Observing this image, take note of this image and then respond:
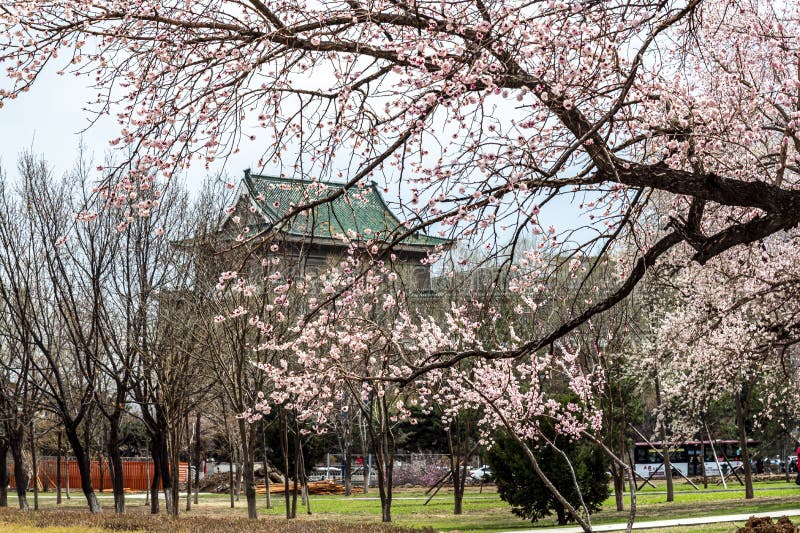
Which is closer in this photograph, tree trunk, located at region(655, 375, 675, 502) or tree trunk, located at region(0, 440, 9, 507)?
tree trunk, located at region(655, 375, 675, 502)

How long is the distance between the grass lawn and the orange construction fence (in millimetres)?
7343

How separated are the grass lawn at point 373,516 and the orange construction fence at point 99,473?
7343mm

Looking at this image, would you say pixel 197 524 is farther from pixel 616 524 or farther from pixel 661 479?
pixel 661 479

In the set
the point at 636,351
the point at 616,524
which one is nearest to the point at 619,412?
the point at 636,351

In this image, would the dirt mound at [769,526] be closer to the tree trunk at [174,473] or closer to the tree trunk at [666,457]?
the tree trunk at [174,473]

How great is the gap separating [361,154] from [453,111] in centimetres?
83

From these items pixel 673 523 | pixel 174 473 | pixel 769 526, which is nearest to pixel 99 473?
pixel 174 473

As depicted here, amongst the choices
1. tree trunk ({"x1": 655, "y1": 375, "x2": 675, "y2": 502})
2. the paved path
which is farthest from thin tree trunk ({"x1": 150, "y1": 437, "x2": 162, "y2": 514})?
tree trunk ({"x1": 655, "y1": 375, "x2": 675, "y2": 502})

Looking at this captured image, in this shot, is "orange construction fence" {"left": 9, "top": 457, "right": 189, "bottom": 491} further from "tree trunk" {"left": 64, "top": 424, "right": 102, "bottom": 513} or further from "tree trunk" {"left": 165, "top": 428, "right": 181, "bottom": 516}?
"tree trunk" {"left": 64, "top": 424, "right": 102, "bottom": 513}

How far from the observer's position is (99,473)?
42.4m

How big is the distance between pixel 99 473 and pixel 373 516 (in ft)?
82.9

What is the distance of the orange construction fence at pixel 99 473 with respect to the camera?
1624 inches

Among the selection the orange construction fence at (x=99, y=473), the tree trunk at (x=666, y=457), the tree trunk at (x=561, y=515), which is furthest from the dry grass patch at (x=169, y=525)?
the orange construction fence at (x=99, y=473)

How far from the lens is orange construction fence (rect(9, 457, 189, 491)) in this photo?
1624 inches
